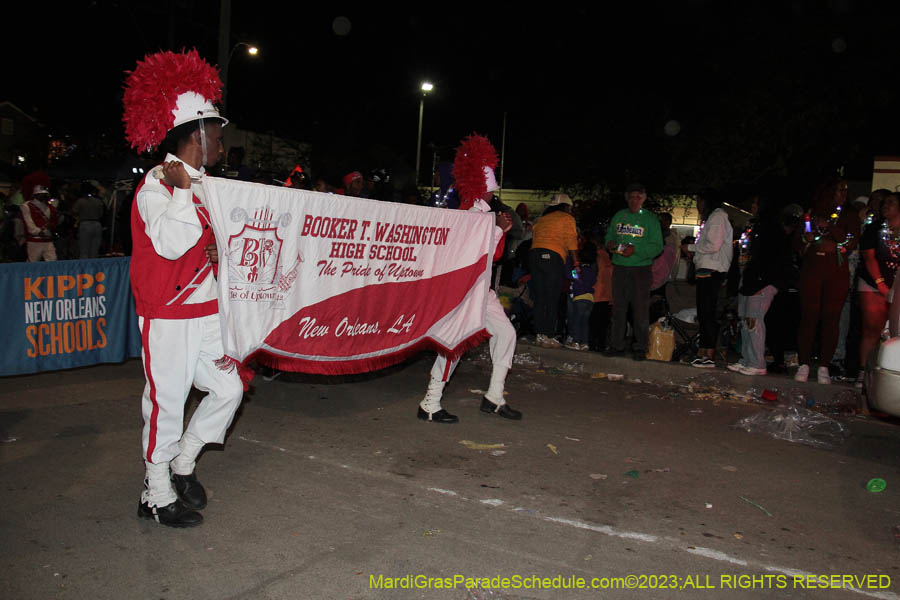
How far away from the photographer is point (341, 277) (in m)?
5.50

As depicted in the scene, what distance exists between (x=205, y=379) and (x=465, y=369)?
512 cm

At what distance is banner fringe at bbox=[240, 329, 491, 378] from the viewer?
4.84m

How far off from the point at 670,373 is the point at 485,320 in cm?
338

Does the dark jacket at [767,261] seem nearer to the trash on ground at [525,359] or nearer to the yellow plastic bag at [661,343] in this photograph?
the yellow plastic bag at [661,343]

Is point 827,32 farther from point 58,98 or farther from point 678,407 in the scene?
point 58,98

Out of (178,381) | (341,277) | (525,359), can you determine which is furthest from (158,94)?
(525,359)

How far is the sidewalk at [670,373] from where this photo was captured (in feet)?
26.8

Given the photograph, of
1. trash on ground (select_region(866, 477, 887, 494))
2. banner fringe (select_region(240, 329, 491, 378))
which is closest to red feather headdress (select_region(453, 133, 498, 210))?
banner fringe (select_region(240, 329, 491, 378))

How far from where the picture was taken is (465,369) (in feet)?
29.9

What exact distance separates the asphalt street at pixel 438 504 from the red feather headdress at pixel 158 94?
2.14 m

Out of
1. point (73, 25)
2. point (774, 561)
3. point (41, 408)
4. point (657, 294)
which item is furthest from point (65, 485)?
point (73, 25)

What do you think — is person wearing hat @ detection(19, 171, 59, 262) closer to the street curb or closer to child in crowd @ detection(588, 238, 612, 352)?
the street curb

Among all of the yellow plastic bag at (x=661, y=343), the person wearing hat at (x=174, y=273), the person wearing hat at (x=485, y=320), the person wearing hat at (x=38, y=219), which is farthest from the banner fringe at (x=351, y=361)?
the person wearing hat at (x=38, y=219)

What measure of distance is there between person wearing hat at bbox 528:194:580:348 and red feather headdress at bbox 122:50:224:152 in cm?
606
